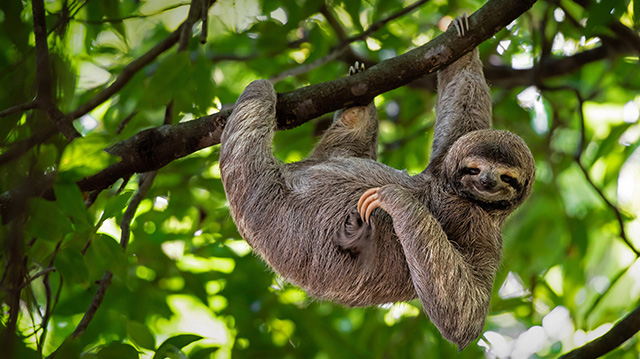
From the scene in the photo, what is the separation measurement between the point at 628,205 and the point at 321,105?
7197 mm

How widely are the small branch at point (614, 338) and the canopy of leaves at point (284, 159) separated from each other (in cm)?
6

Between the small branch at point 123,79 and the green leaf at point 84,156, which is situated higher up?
the green leaf at point 84,156

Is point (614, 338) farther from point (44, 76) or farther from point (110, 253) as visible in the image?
point (44, 76)

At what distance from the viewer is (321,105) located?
6.07 meters

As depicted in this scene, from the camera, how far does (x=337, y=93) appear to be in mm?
6105

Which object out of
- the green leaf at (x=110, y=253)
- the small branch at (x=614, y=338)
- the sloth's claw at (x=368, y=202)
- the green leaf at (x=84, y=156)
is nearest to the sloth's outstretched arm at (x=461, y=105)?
the sloth's claw at (x=368, y=202)

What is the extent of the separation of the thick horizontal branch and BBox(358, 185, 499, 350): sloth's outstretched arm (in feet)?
3.44

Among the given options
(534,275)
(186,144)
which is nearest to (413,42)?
(534,275)

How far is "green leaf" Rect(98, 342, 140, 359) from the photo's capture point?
15.4 feet

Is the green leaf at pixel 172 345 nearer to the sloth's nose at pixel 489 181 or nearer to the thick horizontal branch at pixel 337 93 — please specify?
the thick horizontal branch at pixel 337 93

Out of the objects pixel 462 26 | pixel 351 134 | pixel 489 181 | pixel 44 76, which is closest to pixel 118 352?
pixel 44 76

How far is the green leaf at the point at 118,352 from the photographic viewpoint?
470cm

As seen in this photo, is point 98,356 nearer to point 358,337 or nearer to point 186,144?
point 186,144

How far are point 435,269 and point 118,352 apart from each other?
292 centimetres
